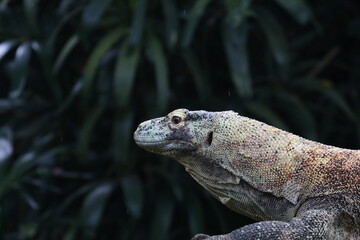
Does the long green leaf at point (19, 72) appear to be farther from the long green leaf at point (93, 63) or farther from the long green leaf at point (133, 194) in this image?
the long green leaf at point (133, 194)

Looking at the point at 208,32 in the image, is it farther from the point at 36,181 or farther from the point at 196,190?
the point at 36,181

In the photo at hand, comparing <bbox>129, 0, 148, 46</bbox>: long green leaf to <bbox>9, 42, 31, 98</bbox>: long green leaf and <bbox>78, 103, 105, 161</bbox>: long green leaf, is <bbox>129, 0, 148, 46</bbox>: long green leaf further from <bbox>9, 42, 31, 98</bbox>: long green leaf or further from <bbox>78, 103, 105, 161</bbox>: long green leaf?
<bbox>9, 42, 31, 98</bbox>: long green leaf

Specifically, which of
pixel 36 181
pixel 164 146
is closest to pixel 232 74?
pixel 36 181

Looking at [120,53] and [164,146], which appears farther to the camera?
[120,53]

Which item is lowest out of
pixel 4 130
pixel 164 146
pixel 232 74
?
pixel 4 130

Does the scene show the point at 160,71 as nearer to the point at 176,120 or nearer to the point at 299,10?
the point at 299,10

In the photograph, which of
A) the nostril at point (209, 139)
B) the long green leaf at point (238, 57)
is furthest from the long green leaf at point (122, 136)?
the nostril at point (209, 139)
